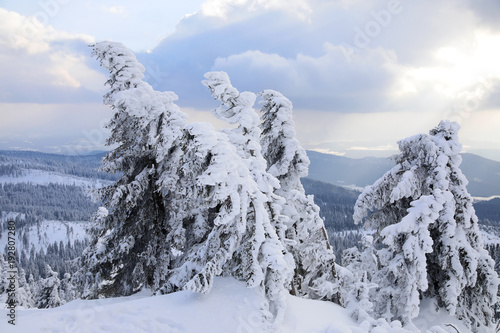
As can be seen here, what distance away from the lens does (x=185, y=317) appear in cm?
607

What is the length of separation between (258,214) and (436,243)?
7096 mm

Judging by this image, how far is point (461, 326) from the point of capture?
9773mm

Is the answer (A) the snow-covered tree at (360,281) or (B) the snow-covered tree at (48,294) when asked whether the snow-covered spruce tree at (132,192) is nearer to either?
(A) the snow-covered tree at (360,281)

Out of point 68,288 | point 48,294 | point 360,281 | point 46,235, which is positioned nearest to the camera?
point 360,281

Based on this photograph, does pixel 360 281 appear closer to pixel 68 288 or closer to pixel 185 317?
pixel 185 317

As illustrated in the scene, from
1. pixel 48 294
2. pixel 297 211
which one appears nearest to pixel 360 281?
pixel 297 211

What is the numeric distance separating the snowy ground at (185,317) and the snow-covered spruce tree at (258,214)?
0.48 metres

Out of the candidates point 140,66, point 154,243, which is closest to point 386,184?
point 154,243

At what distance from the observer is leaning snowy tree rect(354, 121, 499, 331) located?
29.0ft

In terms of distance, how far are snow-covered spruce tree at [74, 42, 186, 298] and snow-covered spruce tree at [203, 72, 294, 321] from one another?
1928 millimetres

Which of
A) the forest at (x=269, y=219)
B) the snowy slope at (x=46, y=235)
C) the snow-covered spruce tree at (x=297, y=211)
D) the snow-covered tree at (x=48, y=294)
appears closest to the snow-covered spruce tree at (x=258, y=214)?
the forest at (x=269, y=219)

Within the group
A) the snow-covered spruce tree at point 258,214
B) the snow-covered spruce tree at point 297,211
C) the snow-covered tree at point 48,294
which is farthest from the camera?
the snow-covered tree at point 48,294

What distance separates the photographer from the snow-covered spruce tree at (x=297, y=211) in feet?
34.2

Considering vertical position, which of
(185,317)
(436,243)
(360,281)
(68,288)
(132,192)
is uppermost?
(132,192)
